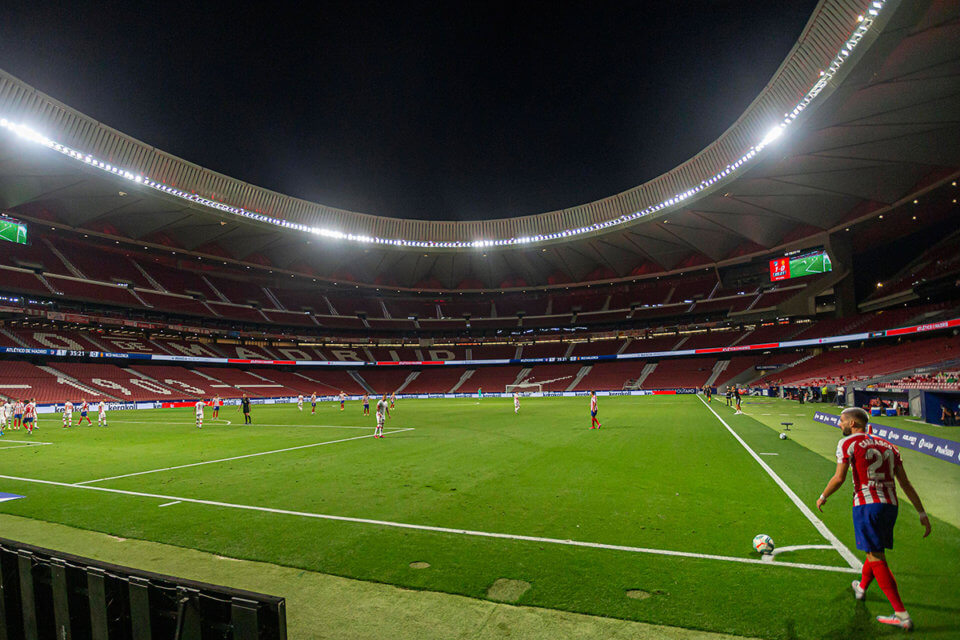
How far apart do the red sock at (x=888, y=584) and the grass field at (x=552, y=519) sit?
0.24m

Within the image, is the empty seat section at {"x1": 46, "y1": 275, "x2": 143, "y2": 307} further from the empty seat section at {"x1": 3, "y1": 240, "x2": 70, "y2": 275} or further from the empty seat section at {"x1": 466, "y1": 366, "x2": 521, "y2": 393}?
the empty seat section at {"x1": 466, "y1": 366, "x2": 521, "y2": 393}

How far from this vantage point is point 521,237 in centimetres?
6338

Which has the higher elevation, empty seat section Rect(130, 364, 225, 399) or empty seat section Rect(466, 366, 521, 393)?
empty seat section Rect(130, 364, 225, 399)

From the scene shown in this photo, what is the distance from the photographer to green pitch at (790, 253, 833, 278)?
1930 inches

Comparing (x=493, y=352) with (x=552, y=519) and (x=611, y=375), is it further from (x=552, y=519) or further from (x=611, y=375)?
(x=552, y=519)

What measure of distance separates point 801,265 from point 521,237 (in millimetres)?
Result: 33061

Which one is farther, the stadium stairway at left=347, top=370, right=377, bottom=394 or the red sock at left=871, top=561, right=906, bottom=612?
the stadium stairway at left=347, top=370, right=377, bottom=394

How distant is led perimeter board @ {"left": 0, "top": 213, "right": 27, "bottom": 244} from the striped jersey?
2439 inches

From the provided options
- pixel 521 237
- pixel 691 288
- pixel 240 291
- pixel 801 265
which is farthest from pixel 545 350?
pixel 240 291

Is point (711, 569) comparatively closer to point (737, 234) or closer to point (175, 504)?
point (175, 504)

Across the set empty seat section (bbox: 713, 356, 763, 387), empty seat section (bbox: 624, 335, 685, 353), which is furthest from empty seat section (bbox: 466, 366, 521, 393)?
empty seat section (bbox: 713, 356, 763, 387)

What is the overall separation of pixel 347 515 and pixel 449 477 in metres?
3.43

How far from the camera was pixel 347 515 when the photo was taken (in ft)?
25.5

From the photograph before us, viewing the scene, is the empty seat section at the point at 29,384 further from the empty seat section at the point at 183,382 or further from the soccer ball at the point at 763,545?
the soccer ball at the point at 763,545
